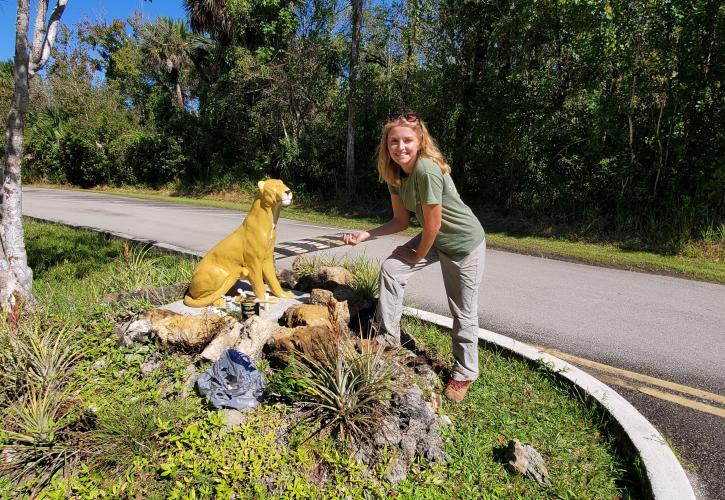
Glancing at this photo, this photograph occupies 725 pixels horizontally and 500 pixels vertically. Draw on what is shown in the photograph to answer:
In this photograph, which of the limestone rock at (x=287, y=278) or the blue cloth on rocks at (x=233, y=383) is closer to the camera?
the blue cloth on rocks at (x=233, y=383)

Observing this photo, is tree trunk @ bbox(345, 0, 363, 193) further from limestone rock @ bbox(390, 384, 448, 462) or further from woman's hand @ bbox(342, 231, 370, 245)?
limestone rock @ bbox(390, 384, 448, 462)

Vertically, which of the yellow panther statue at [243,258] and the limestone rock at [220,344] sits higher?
the yellow panther statue at [243,258]

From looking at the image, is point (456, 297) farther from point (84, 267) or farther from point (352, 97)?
point (352, 97)

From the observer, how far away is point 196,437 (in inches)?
90.8

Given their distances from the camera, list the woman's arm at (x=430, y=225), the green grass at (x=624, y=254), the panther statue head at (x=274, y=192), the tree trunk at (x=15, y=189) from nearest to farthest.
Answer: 1. the woman's arm at (x=430, y=225)
2. the panther statue head at (x=274, y=192)
3. the tree trunk at (x=15, y=189)
4. the green grass at (x=624, y=254)

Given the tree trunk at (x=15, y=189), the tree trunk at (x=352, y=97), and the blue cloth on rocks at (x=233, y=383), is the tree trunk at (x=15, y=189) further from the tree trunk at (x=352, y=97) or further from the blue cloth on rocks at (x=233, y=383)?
the tree trunk at (x=352, y=97)

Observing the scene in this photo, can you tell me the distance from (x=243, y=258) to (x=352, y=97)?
1143cm

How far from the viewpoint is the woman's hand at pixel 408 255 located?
293 cm

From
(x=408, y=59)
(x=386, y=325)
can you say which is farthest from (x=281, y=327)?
(x=408, y=59)

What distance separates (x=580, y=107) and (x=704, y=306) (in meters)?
5.88

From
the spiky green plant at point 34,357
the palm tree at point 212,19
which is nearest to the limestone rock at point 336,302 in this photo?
the spiky green plant at point 34,357

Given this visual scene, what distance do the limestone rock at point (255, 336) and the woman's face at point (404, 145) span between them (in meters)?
1.51

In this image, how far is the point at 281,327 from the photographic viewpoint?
3.27 meters

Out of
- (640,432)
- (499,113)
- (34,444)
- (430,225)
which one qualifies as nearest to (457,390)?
(640,432)
